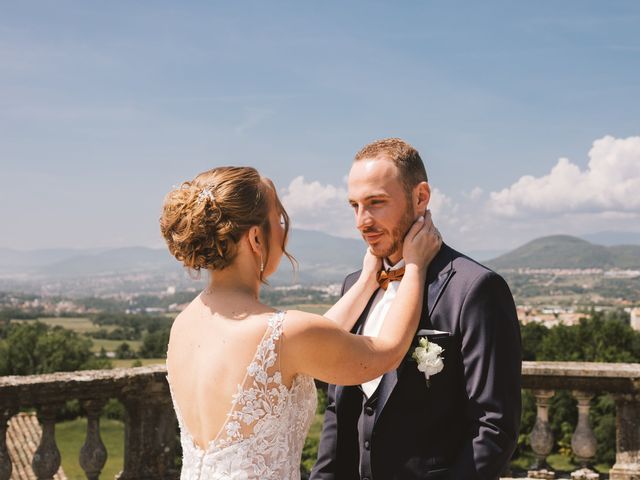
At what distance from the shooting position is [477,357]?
279 centimetres

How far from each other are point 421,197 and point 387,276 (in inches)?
18.3

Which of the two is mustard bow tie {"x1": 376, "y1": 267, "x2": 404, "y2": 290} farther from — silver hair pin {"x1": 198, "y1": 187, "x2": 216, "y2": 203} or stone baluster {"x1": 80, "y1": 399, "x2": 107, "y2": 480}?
stone baluster {"x1": 80, "y1": 399, "x2": 107, "y2": 480}

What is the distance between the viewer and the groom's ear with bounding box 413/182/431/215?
316cm

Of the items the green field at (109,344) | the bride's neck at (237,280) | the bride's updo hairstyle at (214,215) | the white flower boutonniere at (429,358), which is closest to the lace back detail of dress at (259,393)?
the bride's neck at (237,280)

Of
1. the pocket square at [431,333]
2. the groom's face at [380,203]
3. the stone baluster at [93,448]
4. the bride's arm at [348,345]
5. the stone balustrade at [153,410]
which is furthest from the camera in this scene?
the stone baluster at [93,448]

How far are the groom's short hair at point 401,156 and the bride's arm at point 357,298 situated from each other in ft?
1.65

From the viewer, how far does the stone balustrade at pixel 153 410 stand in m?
4.94

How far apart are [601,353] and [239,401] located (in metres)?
38.2

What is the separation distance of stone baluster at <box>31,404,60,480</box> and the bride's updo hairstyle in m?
2.77

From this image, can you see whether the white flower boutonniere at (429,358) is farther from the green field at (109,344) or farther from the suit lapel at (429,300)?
the green field at (109,344)

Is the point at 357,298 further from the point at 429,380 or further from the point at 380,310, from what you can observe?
the point at 429,380

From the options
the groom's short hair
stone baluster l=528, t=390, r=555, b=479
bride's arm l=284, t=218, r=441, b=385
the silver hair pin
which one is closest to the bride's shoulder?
bride's arm l=284, t=218, r=441, b=385

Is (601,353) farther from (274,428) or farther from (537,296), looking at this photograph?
(537,296)

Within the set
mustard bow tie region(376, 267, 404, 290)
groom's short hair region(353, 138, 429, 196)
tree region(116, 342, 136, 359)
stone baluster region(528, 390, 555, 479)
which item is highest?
groom's short hair region(353, 138, 429, 196)
